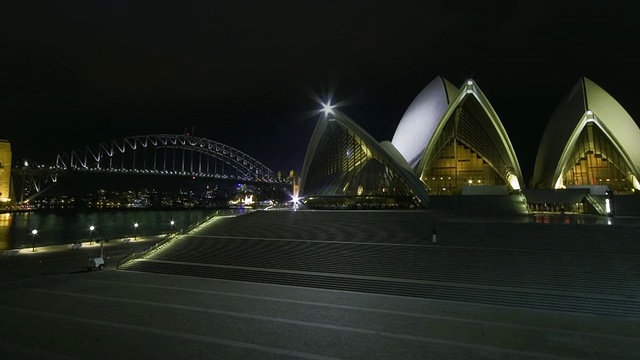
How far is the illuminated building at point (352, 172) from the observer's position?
71.0 feet

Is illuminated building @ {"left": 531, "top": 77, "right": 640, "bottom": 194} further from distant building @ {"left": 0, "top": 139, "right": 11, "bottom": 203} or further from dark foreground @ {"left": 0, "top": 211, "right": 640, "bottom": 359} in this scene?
distant building @ {"left": 0, "top": 139, "right": 11, "bottom": 203}

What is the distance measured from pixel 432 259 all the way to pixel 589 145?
23.3 metres

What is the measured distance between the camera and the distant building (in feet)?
173

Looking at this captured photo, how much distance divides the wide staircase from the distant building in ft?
177

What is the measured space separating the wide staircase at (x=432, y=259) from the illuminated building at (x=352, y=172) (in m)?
6.39

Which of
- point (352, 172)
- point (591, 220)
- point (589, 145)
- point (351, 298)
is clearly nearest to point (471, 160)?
point (589, 145)

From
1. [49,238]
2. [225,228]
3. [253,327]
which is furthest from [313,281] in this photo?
[49,238]

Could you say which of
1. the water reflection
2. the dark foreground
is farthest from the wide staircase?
the water reflection

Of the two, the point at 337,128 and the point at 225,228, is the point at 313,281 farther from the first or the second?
the point at 337,128

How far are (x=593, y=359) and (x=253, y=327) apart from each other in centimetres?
478

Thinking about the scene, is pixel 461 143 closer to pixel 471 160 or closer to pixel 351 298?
pixel 471 160

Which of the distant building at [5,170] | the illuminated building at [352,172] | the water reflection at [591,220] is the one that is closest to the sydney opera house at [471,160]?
the illuminated building at [352,172]

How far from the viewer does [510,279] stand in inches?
337

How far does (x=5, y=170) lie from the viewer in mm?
53062
